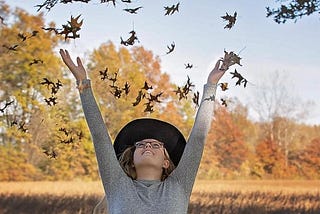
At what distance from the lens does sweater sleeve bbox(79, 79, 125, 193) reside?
2.16m

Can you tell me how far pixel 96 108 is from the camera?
2.18m

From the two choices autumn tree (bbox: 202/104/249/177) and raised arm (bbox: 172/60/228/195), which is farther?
autumn tree (bbox: 202/104/249/177)

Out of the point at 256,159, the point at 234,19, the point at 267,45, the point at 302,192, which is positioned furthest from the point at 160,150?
the point at 256,159

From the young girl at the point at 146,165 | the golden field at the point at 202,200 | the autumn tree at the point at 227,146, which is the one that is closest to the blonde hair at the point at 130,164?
the young girl at the point at 146,165

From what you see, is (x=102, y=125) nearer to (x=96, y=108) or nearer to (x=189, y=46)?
(x=96, y=108)

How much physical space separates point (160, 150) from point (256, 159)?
571 inches

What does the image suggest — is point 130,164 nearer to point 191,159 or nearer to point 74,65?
point 191,159

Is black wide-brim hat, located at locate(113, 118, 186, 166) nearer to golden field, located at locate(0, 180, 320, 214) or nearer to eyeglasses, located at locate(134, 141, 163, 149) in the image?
eyeglasses, located at locate(134, 141, 163, 149)

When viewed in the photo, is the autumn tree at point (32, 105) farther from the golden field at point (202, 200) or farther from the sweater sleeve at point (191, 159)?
the sweater sleeve at point (191, 159)

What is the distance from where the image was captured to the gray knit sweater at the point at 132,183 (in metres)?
2.14

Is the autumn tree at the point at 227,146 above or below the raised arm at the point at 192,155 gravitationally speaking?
above

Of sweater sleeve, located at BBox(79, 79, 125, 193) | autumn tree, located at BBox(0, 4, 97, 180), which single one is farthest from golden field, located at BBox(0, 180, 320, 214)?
sweater sleeve, located at BBox(79, 79, 125, 193)

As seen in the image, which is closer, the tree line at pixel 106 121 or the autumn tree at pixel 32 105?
the autumn tree at pixel 32 105

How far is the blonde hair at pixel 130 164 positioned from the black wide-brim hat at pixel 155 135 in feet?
0.18
